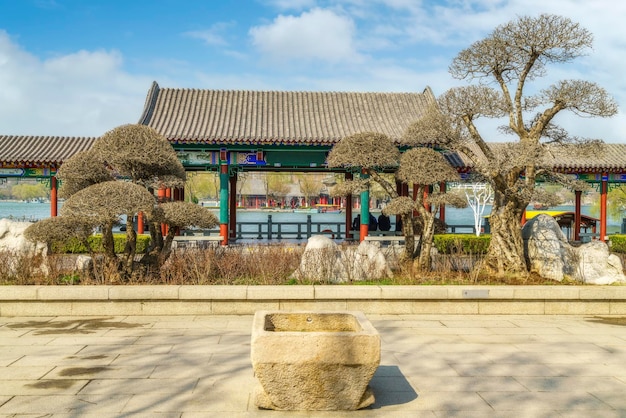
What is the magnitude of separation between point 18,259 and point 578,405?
8674mm

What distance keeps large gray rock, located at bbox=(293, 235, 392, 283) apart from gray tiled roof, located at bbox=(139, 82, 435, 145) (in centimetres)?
608

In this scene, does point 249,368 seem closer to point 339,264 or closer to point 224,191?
point 339,264

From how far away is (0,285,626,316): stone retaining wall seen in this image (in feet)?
26.7

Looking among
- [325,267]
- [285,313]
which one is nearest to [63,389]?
[285,313]

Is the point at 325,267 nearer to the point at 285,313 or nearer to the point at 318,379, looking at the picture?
the point at 285,313

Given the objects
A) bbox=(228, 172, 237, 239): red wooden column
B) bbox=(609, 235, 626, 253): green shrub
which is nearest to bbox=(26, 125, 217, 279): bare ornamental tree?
bbox=(228, 172, 237, 239): red wooden column

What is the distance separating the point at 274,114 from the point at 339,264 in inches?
359

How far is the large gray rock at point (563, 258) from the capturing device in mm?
10234

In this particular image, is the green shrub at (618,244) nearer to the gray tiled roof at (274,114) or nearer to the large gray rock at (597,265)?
the gray tiled roof at (274,114)

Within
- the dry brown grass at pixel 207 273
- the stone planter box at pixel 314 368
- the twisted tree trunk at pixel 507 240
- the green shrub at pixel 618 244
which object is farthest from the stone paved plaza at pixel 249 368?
the green shrub at pixel 618 244

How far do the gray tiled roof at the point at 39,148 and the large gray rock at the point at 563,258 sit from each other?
13813mm

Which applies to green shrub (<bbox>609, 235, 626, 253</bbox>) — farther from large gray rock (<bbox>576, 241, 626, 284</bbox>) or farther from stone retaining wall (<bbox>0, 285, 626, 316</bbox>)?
stone retaining wall (<bbox>0, 285, 626, 316</bbox>)

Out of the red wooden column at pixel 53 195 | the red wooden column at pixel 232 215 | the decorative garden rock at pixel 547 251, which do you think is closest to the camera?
the decorative garden rock at pixel 547 251

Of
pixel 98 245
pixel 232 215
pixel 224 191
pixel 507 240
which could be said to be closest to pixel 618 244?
pixel 507 240
